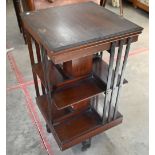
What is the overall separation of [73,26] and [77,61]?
0.20m

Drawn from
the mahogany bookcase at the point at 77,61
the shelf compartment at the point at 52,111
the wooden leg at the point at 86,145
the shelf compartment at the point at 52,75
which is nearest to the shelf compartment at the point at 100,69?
the mahogany bookcase at the point at 77,61

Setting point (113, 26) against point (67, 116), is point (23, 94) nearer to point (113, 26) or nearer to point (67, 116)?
point (67, 116)

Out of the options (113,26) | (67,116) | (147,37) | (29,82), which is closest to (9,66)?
(29,82)

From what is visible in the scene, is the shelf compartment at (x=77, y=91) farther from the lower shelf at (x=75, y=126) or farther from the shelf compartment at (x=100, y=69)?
the lower shelf at (x=75, y=126)

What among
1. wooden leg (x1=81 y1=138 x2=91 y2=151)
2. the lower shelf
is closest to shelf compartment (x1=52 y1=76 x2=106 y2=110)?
the lower shelf

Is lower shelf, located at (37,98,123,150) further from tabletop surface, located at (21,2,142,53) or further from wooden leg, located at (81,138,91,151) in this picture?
tabletop surface, located at (21,2,142,53)

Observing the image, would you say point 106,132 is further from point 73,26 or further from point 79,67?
point 73,26

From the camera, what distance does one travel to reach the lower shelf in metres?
1.22

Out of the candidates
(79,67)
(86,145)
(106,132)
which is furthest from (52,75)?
(106,132)

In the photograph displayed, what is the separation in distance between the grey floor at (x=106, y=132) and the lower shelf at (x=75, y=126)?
0.82 ft

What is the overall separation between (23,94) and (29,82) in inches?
7.3

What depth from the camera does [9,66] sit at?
7.57ft

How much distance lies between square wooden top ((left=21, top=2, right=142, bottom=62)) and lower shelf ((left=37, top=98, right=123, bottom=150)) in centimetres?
56

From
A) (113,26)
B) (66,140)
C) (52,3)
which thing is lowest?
(66,140)
